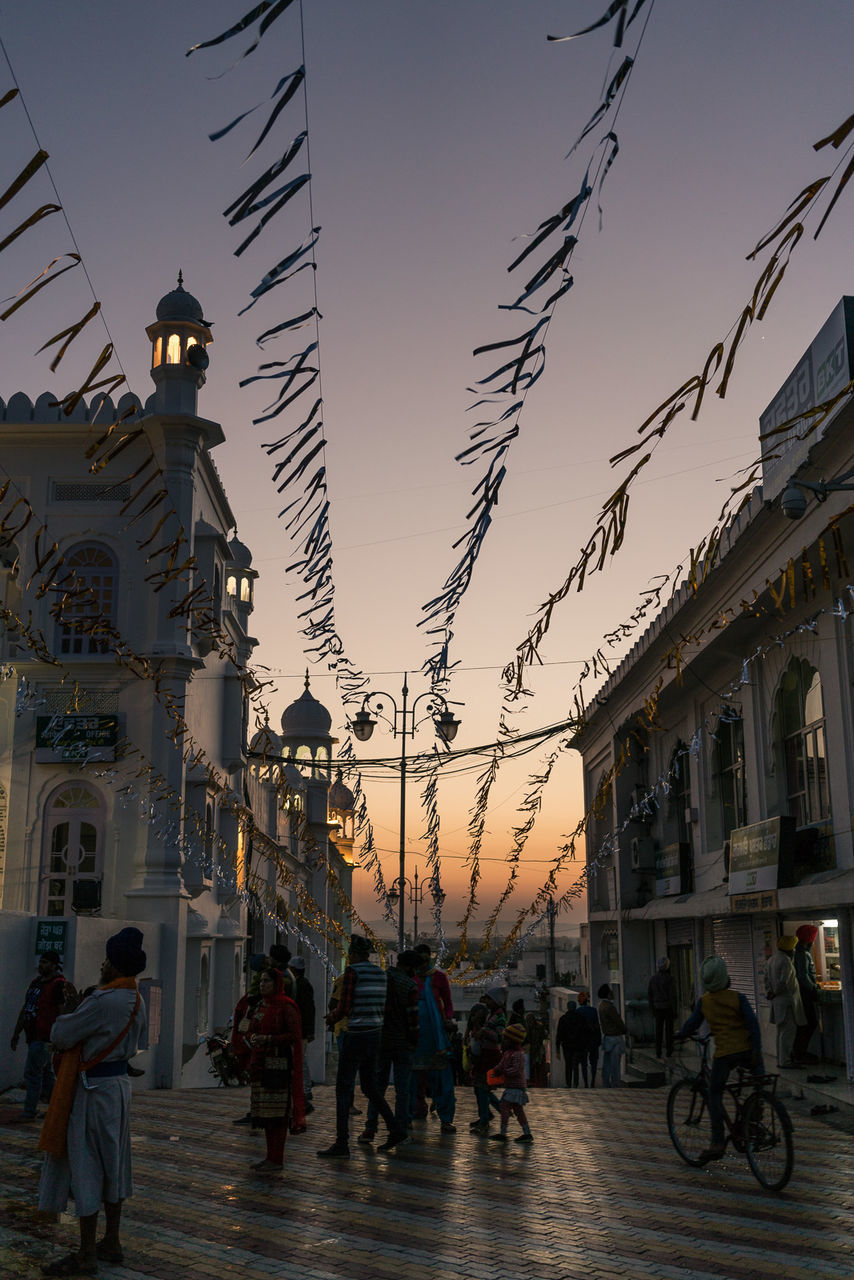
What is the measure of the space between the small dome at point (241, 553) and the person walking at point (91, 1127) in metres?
24.2

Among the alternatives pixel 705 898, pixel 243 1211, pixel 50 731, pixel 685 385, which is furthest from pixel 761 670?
pixel 685 385

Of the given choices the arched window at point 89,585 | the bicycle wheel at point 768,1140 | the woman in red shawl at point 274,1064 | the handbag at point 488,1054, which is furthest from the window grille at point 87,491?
the bicycle wheel at point 768,1140

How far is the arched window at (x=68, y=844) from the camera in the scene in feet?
68.5

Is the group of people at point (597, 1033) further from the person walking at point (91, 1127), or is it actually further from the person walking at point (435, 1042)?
the person walking at point (91, 1127)

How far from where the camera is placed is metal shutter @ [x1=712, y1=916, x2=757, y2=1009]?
20.8 m

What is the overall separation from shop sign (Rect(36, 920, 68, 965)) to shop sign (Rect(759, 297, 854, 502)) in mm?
11022

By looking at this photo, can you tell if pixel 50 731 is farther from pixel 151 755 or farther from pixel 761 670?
pixel 761 670

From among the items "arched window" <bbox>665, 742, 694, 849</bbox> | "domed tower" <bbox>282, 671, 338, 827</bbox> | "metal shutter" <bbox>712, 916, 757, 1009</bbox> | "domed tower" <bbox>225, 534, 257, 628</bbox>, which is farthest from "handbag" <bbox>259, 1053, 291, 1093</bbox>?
"domed tower" <bbox>282, 671, 338, 827</bbox>

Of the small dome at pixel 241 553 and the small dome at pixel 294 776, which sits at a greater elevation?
the small dome at pixel 241 553

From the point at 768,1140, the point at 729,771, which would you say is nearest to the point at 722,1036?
the point at 768,1140

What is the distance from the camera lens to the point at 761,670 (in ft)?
65.6

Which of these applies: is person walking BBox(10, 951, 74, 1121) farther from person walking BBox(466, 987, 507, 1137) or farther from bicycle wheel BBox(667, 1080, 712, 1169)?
bicycle wheel BBox(667, 1080, 712, 1169)

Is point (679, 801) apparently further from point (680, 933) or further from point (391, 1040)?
point (391, 1040)

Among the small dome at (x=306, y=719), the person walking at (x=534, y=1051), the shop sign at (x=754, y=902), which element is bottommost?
the person walking at (x=534, y=1051)
